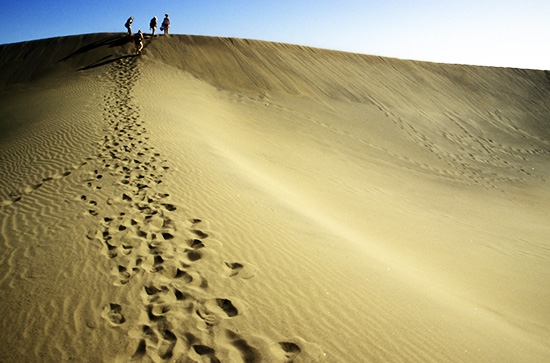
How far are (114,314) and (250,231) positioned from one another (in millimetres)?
1998

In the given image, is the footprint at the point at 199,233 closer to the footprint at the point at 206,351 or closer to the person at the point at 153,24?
the footprint at the point at 206,351

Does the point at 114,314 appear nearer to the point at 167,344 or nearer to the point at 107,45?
the point at 167,344

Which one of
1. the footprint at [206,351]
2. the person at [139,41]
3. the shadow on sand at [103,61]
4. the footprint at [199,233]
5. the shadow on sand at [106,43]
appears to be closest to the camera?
the footprint at [206,351]

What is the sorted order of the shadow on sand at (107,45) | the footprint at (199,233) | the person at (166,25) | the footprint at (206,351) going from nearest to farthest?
the footprint at (206,351), the footprint at (199,233), the shadow on sand at (107,45), the person at (166,25)

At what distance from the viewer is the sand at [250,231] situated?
2.66 meters

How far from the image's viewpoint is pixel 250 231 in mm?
4305

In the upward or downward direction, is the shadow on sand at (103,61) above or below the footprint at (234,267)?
above

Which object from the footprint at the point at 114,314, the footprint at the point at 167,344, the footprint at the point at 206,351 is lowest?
the footprint at the point at 114,314

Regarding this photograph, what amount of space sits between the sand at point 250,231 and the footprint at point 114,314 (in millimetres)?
11

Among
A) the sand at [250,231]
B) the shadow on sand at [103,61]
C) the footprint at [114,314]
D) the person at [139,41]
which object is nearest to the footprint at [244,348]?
the sand at [250,231]

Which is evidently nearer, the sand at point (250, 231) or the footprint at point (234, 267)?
the sand at point (250, 231)

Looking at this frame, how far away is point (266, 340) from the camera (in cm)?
253

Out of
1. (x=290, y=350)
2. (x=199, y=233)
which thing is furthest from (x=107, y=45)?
(x=290, y=350)

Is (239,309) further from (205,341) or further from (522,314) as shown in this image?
(522,314)
